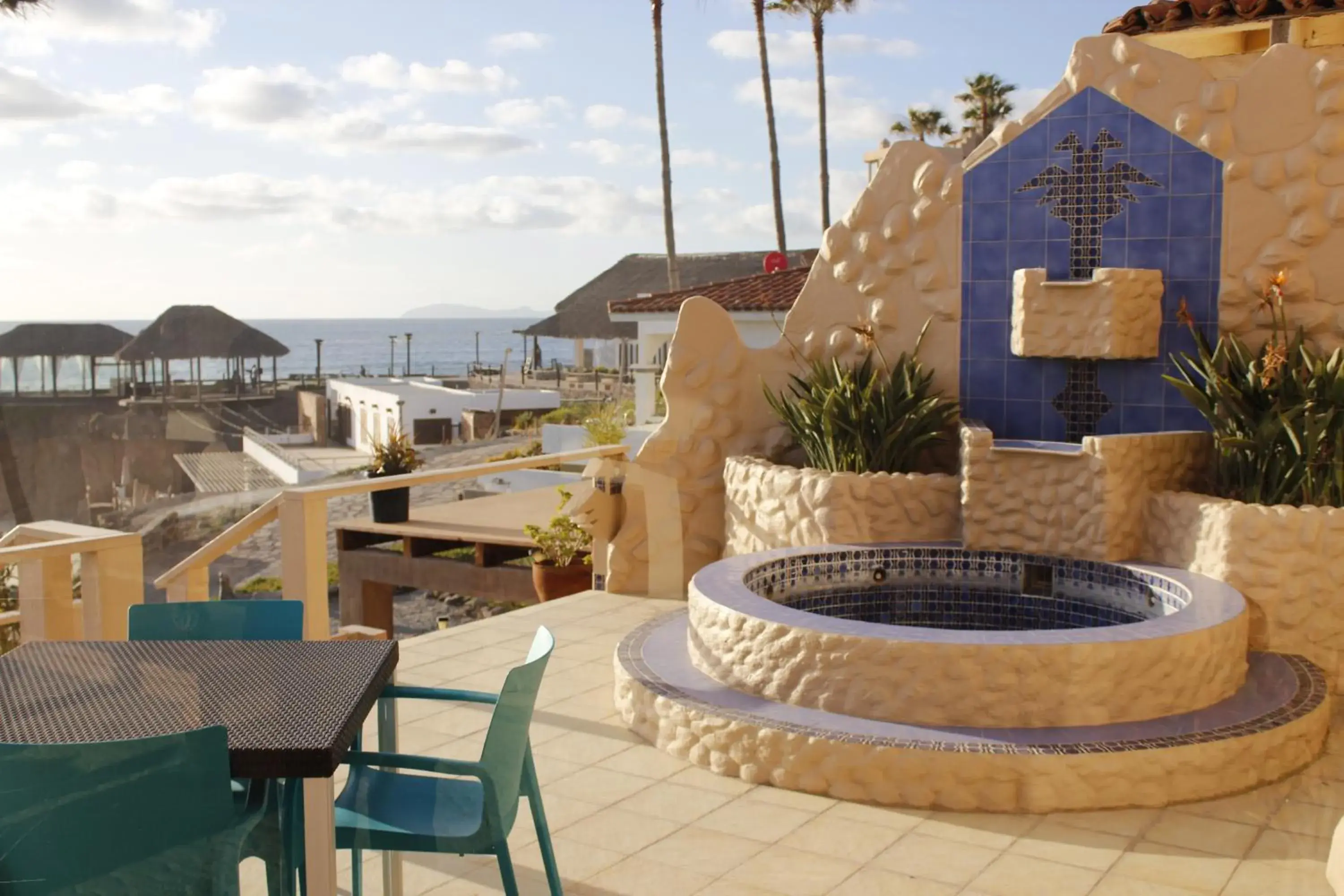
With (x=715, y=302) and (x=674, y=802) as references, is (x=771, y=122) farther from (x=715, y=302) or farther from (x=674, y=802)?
(x=674, y=802)

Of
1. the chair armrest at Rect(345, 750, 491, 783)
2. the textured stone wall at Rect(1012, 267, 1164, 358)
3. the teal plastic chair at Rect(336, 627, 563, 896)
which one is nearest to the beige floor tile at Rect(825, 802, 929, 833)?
the teal plastic chair at Rect(336, 627, 563, 896)

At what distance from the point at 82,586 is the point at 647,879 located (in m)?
2.78

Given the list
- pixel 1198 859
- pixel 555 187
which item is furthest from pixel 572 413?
pixel 555 187

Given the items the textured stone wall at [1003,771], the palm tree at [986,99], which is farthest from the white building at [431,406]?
the textured stone wall at [1003,771]

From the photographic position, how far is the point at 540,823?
391 cm

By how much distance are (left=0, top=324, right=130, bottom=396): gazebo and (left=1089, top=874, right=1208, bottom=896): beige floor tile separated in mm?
22713

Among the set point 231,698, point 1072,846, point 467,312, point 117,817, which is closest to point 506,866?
point 231,698

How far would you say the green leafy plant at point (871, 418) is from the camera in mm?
8188

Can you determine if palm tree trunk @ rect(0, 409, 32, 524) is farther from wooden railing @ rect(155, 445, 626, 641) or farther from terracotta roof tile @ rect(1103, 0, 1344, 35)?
terracotta roof tile @ rect(1103, 0, 1344, 35)

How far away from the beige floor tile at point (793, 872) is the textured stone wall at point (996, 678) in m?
0.99

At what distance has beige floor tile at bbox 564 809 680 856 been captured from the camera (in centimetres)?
470

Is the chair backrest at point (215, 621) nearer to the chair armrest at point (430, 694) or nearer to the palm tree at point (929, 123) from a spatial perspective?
the chair armrest at point (430, 694)

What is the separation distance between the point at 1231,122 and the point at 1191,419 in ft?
6.07

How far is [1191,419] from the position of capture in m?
7.84
